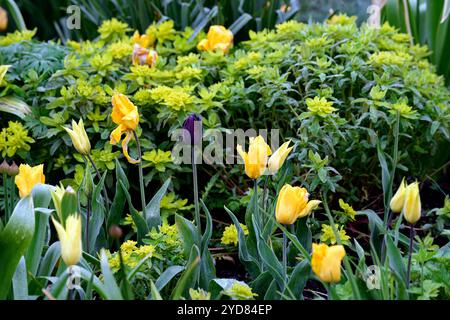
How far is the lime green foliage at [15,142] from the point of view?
2.58 metres

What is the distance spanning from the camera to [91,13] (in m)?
3.95

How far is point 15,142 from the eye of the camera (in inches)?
102

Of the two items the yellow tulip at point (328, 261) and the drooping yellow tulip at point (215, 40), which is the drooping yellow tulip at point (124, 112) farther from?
the drooping yellow tulip at point (215, 40)

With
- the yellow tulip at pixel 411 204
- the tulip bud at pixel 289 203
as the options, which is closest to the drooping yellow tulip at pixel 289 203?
the tulip bud at pixel 289 203

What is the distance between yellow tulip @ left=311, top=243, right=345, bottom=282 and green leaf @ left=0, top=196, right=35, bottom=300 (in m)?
0.73

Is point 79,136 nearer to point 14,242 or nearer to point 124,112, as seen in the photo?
point 124,112

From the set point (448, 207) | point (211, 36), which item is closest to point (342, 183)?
point (448, 207)

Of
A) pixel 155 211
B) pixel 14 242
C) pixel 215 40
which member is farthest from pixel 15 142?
pixel 215 40

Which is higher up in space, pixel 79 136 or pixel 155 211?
pixel 79 136

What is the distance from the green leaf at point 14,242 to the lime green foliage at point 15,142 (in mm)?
826

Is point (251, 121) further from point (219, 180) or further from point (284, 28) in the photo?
point (284, 28)

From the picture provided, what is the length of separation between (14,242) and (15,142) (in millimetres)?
882

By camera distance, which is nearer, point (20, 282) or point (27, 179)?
point (20, 282)

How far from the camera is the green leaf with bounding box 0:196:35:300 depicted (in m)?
1.76
